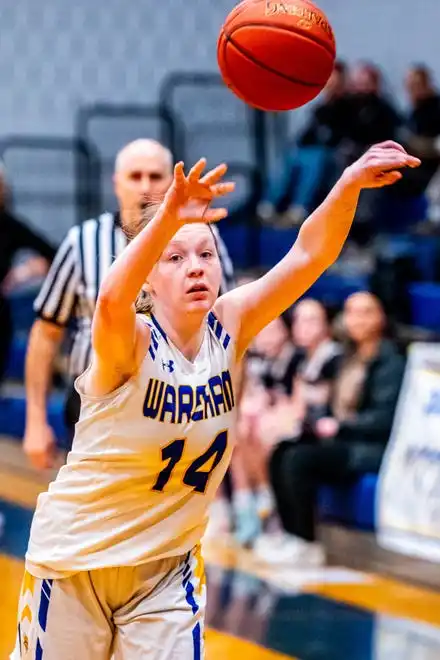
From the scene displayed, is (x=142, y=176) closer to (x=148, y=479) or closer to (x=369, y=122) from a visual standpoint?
(x=148, y=479)

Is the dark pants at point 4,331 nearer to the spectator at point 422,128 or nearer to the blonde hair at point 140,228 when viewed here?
the spectator at point 422,128

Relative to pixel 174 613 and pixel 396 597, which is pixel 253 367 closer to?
pixel 396 597

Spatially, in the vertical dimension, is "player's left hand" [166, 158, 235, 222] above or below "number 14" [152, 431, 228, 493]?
above

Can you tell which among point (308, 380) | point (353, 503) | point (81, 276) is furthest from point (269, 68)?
point (308, 380)

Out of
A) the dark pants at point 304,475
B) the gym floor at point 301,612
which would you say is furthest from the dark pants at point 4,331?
the dark pants at point 304,475

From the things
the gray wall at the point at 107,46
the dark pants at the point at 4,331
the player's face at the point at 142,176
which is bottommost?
the dark pants at the point at 4,331

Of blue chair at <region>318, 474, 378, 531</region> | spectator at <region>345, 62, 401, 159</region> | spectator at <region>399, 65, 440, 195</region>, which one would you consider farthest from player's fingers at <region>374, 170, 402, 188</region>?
spectator at <region>345, 62, 401, 159</region>

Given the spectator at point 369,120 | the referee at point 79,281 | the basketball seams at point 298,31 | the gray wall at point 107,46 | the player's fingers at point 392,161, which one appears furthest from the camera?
the gray wall at point 107,46

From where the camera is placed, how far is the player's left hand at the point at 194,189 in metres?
2.82

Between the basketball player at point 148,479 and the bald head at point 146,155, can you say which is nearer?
the basketball player at point 148,479

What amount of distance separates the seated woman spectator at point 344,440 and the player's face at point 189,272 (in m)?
3.97

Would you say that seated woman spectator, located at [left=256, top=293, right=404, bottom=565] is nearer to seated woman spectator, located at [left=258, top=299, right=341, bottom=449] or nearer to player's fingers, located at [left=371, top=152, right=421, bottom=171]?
seated woman spectator, located at [left=258, top=299, right=341, bottom=449]

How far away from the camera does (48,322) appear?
18.5 ft

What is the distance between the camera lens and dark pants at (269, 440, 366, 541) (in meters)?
7.07
